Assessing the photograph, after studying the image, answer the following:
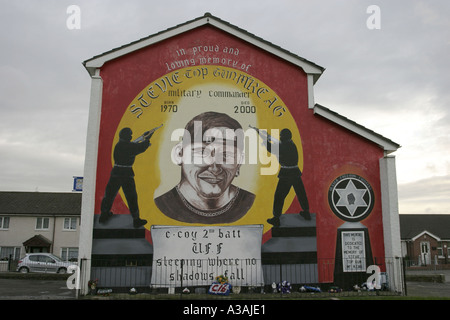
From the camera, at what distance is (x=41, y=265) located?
31.4 metres

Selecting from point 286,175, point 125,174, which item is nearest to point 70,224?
point 125,174

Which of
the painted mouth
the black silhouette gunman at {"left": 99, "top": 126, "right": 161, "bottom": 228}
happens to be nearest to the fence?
the black silhouette gunman at {"left": 99, "top": 126, "right": 161, "bottom": 228}

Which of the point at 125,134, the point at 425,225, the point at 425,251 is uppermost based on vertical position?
the point at 125,134

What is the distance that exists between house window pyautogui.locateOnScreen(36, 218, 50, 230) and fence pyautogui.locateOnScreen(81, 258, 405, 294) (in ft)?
96.4

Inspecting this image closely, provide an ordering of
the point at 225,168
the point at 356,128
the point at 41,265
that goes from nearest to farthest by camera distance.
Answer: the point at 225,168 → the point at 356,128 → the point at 41,265

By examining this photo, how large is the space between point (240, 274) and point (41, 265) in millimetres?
22256

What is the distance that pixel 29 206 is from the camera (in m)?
42.3

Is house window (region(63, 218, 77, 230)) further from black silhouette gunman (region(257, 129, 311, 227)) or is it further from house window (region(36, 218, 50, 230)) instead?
black silhouette gunman (region(257, 129, 311, 227))

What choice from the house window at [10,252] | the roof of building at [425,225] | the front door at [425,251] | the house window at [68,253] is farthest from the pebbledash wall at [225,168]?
the roof of building at [425,225]

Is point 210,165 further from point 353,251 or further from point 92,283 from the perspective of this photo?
point 353,251

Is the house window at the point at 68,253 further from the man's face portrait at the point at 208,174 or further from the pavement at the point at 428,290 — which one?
the pavement at the point at 428,290

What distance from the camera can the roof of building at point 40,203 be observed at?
41.3 metres

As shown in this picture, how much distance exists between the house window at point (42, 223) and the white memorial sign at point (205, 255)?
3031cm

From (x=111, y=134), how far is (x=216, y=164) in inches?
178
